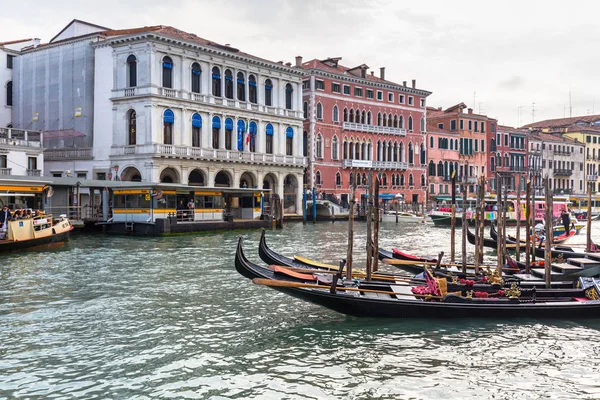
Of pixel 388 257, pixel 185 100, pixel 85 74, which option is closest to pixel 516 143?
pixel 185 100

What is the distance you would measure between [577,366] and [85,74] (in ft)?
88.6

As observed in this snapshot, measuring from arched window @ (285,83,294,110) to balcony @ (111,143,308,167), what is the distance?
289 cm

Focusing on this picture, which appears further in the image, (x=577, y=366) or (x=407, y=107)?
(x=407, y=107)

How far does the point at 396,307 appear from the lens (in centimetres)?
868

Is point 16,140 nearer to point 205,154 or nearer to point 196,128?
point 196,128

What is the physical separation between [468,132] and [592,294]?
4065 centimetres

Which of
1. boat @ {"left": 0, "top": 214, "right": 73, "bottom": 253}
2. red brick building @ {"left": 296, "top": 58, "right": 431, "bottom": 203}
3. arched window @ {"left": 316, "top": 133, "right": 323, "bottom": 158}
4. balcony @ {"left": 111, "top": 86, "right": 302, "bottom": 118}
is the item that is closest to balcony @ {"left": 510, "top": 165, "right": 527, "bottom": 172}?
red brick building @ {"left": 296, "top": 58, "right": 431, "bottom": 203}

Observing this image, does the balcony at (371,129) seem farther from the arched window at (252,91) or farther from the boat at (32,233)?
the boat at (32,233)

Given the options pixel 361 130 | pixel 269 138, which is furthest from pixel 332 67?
pixel 269 138

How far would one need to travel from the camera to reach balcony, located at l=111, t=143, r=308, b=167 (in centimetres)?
2817

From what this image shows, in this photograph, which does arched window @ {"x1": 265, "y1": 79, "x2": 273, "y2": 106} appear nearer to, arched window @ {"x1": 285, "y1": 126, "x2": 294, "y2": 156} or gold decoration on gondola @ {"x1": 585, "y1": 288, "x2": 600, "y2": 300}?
arched window @ {"x1": 285, "y1": 126, "x2": 294, "y2": 156}

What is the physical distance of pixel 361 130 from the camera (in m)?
41.3

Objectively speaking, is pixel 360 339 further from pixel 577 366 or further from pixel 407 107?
pixel 407 107

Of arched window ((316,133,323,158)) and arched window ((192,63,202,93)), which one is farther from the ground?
arched window ((192,63,202,93))
